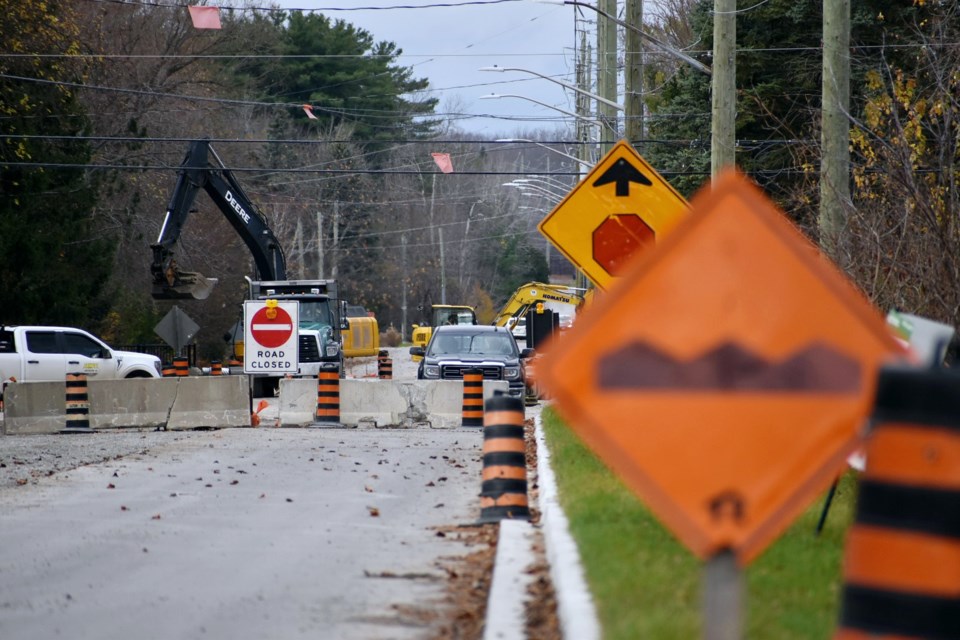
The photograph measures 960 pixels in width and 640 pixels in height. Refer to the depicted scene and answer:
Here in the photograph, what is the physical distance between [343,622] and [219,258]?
153ft

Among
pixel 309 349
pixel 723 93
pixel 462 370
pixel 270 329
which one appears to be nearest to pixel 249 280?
pixel 309 349

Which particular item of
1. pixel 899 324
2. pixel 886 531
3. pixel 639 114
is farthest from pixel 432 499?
pixel 639 114

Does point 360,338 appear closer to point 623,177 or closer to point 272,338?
point 272,338

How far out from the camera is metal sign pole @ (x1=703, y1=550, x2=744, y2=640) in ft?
12.4

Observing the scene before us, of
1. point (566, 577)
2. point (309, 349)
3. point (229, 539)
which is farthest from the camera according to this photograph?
point (309, 349)

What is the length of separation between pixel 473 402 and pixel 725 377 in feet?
60.8

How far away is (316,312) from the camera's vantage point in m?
35.4

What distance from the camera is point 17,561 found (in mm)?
9023

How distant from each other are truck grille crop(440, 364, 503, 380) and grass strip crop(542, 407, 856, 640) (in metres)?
16.0

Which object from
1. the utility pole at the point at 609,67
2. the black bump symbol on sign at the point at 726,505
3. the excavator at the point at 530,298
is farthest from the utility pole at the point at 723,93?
the excavator at the point at 530,298

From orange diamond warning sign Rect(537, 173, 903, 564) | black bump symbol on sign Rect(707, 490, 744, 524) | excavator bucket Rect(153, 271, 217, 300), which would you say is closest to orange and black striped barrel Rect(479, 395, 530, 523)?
orange diamond warning sign Rect(537, 173, 903, 564)

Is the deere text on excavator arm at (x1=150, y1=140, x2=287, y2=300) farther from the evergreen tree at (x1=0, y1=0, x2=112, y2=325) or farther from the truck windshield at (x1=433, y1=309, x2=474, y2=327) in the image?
the truck windshield at (x1=433, y1=309, x2=474, y2=327)

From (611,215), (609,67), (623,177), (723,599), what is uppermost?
(609,67)

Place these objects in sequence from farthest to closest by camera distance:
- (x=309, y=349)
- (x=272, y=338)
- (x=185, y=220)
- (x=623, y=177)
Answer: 1. (x=185, y=220)
2. (x=309, y=349)
3. (x=272, y=338)
4. (x=623, y=177)
